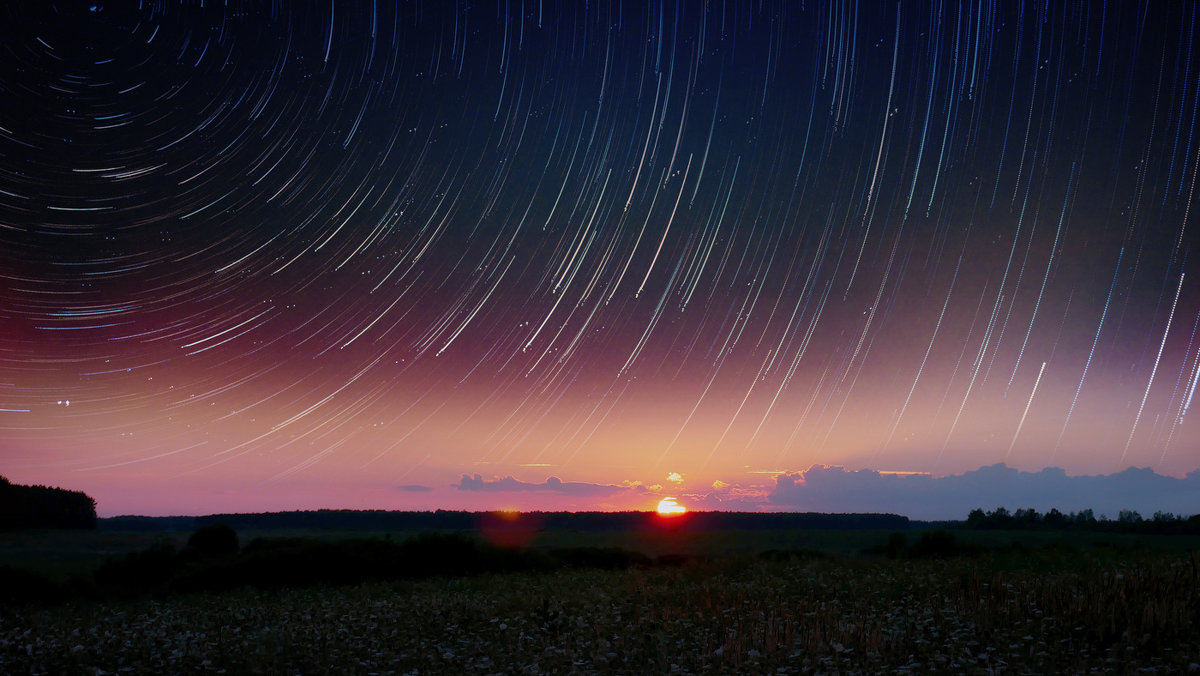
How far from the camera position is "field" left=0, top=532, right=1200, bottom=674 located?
29.7ft

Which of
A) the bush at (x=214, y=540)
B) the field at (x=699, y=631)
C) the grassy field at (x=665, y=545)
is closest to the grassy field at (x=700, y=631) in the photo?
the field at (x=699, y=631)

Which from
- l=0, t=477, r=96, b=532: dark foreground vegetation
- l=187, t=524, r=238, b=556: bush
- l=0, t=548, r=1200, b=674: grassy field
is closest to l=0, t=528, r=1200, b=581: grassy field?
l=187, t=524, r=238, b=556: bush

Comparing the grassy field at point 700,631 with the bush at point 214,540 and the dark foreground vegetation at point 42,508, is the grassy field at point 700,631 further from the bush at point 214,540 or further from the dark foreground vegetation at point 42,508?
the dark foreground vegetation at point 42,508

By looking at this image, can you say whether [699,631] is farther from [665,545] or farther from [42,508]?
[42,508]

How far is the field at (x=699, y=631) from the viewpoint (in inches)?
356

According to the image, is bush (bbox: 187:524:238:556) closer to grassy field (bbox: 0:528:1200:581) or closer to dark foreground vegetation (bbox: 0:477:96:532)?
grassy field (bbox: 0:528:1200:581)

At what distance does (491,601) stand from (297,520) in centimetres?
13389

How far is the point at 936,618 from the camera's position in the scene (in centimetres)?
1120

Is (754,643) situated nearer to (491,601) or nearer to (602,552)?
(491,601)

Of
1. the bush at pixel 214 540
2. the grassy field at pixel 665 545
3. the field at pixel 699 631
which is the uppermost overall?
the field at pixel 699 631

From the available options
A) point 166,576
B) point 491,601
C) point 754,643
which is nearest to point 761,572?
point 491,601

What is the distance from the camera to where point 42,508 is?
85.2 metres

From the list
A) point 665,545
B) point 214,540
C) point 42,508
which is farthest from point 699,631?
point 42,508

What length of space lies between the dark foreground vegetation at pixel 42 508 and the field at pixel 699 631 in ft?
262
